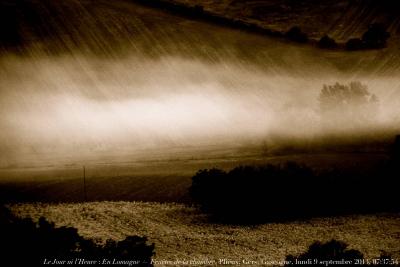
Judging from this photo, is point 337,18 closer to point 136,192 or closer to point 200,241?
point 136,192

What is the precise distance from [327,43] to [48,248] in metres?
27.5

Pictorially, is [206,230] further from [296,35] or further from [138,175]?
[296,35]

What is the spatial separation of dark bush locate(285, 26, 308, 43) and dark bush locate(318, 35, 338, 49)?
3.61ft

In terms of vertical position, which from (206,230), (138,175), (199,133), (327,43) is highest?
(327,43)

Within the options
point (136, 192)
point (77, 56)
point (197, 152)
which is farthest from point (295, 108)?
point (77, 56)

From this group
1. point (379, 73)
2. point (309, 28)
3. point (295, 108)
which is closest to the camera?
point (295, 108)

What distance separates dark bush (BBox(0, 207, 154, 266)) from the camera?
7797mm

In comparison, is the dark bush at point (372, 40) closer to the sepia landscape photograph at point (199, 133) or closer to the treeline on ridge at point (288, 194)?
the sepia landscape photograph at point (199, 133)

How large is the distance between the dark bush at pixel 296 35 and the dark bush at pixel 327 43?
1100 mm

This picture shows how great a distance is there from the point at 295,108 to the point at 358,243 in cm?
1390

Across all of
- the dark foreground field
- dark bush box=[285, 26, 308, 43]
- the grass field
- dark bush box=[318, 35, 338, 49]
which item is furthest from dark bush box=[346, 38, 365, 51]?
the grass field

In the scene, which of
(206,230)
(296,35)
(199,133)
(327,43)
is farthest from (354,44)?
(206,230)

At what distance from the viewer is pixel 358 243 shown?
10.2 m

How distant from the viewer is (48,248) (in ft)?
26.8
